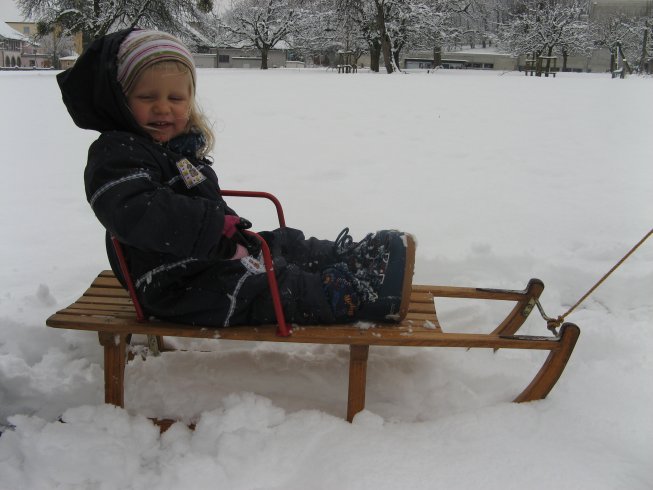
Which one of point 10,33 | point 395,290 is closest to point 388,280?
point 395,290

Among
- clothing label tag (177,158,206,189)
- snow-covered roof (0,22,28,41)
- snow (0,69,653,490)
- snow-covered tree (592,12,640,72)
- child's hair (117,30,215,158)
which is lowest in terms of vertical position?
snow (0,69,653,490)

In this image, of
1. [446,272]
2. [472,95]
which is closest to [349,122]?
[472,95]

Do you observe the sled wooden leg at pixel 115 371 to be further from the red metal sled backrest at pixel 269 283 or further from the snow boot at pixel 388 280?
the snow boot at pixel 388 280

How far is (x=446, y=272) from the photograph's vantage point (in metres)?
3.64

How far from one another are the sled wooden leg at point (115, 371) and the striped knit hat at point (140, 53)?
38.4 inches

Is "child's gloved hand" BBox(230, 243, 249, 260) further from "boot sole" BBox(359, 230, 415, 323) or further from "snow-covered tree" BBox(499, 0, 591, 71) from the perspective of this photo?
"snow-covered tree" BBox(499, 0, 591, 71)

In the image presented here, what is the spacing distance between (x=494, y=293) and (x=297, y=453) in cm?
120

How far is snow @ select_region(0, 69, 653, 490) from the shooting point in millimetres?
2043

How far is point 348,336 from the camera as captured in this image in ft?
7.14

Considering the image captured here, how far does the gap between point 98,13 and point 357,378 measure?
23966 millimetres

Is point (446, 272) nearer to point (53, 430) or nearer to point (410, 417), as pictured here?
point (410, 417)

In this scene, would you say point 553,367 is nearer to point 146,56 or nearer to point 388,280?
point 388,280

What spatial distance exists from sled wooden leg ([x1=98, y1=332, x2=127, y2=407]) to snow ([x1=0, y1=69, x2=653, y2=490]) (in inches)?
2.4

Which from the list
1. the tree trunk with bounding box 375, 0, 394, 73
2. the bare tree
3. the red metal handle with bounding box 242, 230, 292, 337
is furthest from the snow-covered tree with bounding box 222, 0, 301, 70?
the red metal handle with bounding box 242, 230, 292, 337
